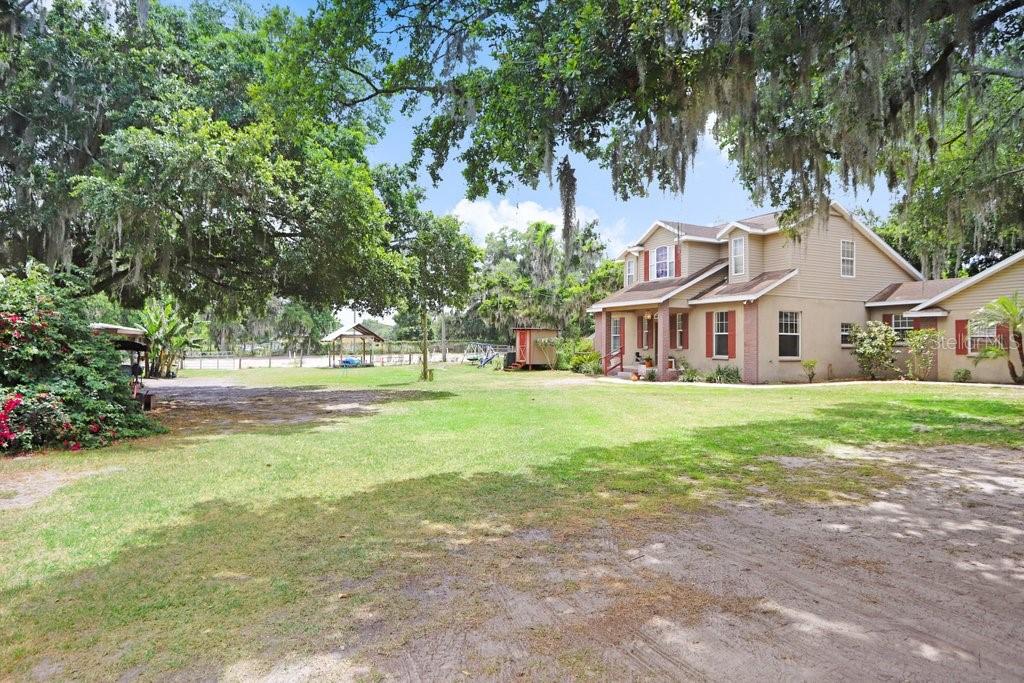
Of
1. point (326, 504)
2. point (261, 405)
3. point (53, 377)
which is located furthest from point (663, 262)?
point (326, 504)

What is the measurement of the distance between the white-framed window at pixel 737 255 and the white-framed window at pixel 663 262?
253cm

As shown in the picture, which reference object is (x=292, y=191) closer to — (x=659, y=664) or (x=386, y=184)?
(x=386, y=184)

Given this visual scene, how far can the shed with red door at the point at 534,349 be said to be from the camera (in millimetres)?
28750

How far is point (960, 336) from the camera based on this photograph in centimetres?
1855

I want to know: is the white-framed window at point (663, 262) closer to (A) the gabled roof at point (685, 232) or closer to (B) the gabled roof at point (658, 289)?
(B) the gabled roof at point (658, 289)

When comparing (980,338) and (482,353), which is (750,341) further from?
(482,353)

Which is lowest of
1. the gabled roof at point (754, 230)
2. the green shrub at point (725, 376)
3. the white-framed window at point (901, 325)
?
the green shrub at point (725, 376)

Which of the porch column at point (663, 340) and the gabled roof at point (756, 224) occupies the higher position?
the gabled roof at point (756, 224)

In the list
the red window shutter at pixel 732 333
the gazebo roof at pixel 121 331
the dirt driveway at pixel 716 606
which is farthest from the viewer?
the red window shutter at pixel 732 333

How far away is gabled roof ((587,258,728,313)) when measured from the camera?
69.1 ft

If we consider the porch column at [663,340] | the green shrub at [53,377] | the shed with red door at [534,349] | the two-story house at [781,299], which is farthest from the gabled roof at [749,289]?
the green shrub at [53,377]

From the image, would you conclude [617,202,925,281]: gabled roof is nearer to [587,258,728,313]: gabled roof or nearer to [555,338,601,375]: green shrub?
[587,258,728,313]: gabled roof

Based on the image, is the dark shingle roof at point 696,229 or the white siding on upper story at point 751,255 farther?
the dark shingle roof at point 696,229

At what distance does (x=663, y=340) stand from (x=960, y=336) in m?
8.91
